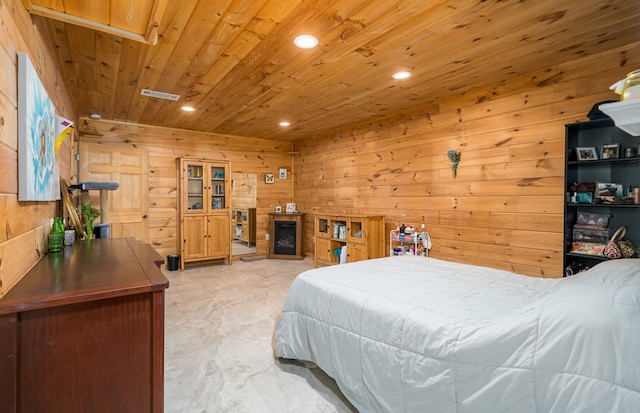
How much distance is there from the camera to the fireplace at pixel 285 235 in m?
6.20

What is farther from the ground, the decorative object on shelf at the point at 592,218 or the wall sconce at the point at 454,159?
the wall sconce at the point at 454,159

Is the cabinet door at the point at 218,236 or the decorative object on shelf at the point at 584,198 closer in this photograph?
the decorative object on shelf at the point at 584,198

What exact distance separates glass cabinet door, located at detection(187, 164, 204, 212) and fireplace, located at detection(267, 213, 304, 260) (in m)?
1.41

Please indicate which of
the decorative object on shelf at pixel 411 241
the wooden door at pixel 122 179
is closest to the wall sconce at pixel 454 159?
the decorative object on shelf at pixel 411 241

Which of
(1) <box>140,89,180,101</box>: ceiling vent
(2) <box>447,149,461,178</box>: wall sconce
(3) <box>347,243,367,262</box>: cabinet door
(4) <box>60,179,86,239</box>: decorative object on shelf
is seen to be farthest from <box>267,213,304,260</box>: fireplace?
(4) <box>60,179,86,239</box>: decorative object on shelf

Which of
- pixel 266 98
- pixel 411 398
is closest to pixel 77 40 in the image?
pixel 266 98

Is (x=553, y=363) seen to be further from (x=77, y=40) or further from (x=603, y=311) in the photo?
(x=77, y=40)

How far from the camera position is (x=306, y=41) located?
2.37 meters

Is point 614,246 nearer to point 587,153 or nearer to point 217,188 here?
point 587,153

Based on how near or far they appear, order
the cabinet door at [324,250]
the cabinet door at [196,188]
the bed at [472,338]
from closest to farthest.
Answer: the bed at [472,338] → the cabinet door at [324,250] → the cabinet door at [196,188]

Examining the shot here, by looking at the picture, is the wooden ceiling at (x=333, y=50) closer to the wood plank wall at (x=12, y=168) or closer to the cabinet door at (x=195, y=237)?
the wood plank wall at (x=12, y=168)

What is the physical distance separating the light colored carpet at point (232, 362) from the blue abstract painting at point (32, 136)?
139 cm

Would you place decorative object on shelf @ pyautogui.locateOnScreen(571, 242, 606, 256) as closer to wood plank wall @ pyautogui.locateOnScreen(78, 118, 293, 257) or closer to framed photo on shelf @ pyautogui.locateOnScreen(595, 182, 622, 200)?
framed photo on shelf @ pyautogui.locateOnScreen(595, 182, 622, 200)

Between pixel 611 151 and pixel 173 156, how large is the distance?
5687 millimetres
